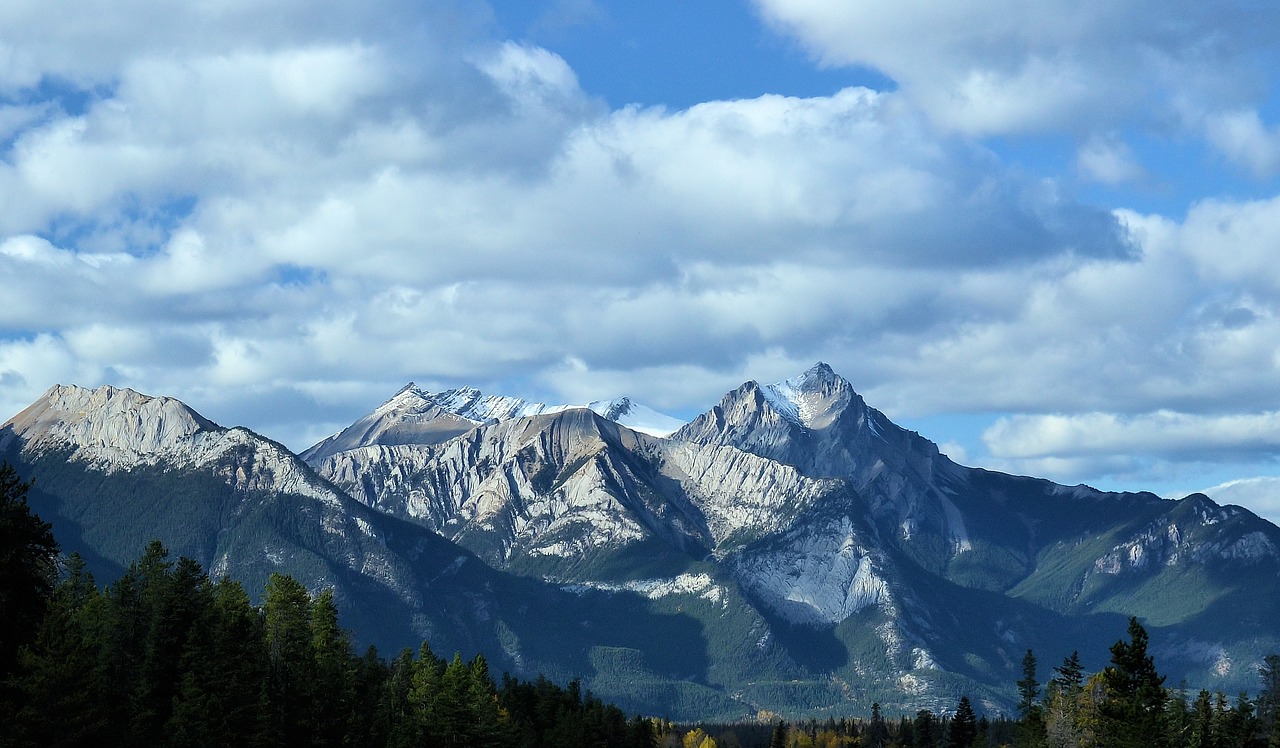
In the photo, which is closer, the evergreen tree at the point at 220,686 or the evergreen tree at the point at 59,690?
the evergreen tree at the point at 59,690

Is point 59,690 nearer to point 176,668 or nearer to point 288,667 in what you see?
point 176,668

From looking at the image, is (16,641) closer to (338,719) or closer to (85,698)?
(85,698)

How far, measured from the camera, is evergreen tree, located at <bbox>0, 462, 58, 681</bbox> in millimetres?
115438

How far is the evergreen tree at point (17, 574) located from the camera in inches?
4545

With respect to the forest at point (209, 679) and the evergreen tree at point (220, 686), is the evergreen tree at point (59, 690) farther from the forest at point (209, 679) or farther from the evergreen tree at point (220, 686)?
the evergreen tree at point (220, 686)

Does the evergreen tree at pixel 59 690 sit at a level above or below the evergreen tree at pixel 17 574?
below

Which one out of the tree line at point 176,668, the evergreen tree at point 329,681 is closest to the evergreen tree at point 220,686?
the tree line at point 176,668

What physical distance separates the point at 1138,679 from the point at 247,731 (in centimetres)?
8036

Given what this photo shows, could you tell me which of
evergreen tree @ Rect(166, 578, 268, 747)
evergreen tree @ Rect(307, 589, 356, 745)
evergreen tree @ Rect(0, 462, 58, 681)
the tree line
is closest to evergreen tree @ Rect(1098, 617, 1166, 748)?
the tree line

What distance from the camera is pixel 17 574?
4668 inches

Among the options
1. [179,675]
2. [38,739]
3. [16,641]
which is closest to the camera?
[38,739]

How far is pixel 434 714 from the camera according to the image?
179375 millimetres

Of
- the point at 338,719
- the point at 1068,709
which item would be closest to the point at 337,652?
the point at 338,719

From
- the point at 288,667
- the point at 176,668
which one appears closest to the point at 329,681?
the point at 288,667
